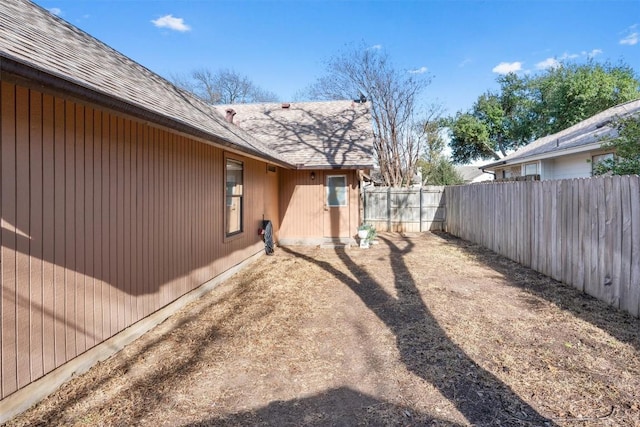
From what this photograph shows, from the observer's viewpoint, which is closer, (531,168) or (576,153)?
(576,153)

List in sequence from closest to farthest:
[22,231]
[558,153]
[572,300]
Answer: [22,231] < [572,300] < [558,153]

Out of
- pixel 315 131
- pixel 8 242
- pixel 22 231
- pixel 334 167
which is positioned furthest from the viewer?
pixel 315 131

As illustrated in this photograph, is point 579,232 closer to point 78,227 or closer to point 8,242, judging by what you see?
point 78,227

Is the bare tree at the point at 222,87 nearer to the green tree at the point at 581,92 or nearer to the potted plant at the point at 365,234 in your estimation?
the green tree at the point at 581,92

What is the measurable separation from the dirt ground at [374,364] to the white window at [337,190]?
4.87 metres

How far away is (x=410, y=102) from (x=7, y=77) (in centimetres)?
1927

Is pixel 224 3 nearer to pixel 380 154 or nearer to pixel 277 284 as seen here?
pixel 277 284

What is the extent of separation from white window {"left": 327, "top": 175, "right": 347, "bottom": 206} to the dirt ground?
4.87 metres

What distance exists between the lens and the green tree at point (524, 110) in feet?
66.0

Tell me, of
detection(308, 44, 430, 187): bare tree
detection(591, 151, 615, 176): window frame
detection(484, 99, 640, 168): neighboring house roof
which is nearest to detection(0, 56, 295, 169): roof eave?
detection(484, 99, 640, 168): neighboring house roof

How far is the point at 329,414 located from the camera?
2.39m

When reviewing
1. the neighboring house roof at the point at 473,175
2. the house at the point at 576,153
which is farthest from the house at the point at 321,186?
the neighboring house roof at the point at 473,175

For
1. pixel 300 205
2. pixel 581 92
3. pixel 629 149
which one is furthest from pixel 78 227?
pixel 581 92

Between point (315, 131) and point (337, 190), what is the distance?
264 cm
